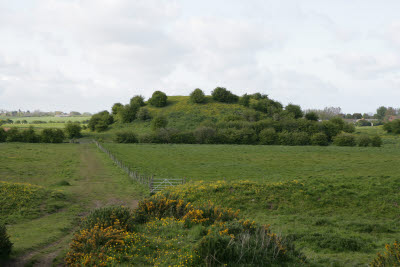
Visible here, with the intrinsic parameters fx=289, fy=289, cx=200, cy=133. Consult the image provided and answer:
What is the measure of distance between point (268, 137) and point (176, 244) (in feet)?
237

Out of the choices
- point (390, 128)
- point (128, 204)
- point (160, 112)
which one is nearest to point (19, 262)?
point (128, 204)

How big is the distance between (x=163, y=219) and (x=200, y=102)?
102 metres

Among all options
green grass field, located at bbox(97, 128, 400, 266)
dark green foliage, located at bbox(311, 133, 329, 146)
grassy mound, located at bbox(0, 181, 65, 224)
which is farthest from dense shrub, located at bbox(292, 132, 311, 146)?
grassy mound, located at bbox(0, 181, 65, 224)

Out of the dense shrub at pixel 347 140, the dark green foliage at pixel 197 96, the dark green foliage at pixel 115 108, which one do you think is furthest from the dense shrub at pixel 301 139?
the dark green foliage at pixel 115 108

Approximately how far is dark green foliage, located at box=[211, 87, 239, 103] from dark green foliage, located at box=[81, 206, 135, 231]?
104476 mm

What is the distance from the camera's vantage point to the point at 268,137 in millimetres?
80062

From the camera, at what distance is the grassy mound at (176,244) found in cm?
919

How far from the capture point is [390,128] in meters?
96.0

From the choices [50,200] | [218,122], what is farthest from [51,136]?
[50,200]

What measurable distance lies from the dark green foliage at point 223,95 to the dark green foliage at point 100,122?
137 ft

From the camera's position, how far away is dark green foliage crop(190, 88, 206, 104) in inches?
4493

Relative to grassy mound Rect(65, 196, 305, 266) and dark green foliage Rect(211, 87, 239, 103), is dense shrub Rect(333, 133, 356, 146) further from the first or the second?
grassy mound Rect(65, 196, 305, 266)

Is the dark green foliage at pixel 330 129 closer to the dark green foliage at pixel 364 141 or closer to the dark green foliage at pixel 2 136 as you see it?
the dark green foliage at pixel 364 141

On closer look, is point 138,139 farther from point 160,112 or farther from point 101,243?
point 101,243
